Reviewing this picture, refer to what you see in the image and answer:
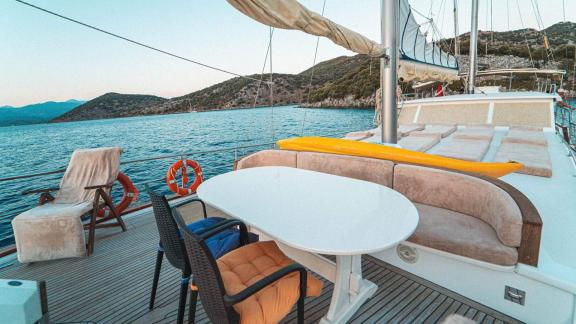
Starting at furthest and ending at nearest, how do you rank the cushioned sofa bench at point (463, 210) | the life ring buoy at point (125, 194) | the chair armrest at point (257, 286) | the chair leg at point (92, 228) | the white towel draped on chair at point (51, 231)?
the life ring buoy at point (125, 194), the chair leg at point (92, 228), the white towel draped on chair at point (51, 231), the cushioned sofa bench at point (463, 210), the chair armrest at point (257, 286)

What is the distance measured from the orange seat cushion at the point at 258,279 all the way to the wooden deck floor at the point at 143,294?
0.46 meters

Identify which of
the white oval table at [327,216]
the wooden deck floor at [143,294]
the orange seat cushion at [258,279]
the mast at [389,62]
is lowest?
the wooden deck floor at [143,294]

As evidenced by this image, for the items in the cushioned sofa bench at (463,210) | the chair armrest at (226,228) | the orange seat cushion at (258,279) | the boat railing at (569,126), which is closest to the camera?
the orange seat cushion at (258,279)

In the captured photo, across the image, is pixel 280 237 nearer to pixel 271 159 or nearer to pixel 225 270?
pixel 225 270

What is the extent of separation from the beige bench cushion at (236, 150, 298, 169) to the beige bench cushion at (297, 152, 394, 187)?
0.10 meters

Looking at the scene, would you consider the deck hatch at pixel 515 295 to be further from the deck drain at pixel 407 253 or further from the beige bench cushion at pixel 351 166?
the beige bench cushion at pixel 351 166

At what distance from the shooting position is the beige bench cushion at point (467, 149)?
277 centimetres

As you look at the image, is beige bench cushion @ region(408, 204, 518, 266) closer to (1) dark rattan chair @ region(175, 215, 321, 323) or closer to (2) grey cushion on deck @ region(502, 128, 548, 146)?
(1) dark rattan chair @ region(175, 215, 321, 323)

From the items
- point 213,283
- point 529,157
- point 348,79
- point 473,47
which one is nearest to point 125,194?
point 213,283

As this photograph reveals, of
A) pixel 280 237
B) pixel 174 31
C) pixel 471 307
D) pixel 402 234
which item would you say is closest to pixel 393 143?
pixel 471 307

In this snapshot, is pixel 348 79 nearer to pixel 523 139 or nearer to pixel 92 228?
pixel 523 139

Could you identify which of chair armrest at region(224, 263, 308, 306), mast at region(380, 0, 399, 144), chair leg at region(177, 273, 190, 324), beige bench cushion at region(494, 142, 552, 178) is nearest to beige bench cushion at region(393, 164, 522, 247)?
mast at region(380, 0, 399, 144)

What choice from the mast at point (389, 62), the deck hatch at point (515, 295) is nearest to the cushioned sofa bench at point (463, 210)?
the deck hatch at point (515, 295)

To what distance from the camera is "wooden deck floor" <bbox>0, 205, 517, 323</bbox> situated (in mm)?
1515
